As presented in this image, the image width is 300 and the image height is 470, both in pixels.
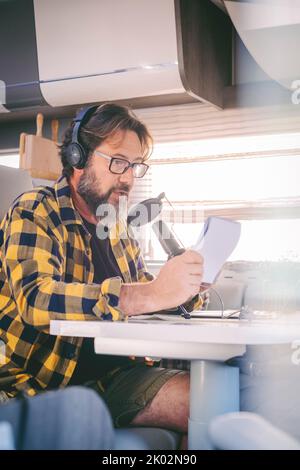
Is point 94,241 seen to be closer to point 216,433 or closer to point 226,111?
point 216,433

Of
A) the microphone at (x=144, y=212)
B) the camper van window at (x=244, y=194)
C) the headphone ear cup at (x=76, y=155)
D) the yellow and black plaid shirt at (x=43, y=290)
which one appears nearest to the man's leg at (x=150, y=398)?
the yellow and black plaid shirt at (x=43, y=290)

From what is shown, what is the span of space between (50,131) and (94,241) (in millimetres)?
2456

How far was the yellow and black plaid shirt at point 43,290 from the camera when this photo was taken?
46.9 inches

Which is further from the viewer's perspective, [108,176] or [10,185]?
[10,185]

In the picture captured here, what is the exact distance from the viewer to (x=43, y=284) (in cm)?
122

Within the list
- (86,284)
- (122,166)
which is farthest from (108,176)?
(86,284)

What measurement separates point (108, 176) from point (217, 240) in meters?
0.59

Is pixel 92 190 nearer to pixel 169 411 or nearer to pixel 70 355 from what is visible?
pixel 70 355

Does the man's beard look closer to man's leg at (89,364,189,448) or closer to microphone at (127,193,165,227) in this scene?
microphone at (127,193,165,227)

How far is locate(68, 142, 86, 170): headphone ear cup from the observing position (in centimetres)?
170

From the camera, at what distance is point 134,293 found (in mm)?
1211

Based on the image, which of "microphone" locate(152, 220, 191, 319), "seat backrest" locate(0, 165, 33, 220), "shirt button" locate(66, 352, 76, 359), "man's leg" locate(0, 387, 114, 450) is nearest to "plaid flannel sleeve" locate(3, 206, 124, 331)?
"shirt button" locate(66, 352, 76, 359)

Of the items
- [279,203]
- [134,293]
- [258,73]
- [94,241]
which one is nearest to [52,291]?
[134,293]

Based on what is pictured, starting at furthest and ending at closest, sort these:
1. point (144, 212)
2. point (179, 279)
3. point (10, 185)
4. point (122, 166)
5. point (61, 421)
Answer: point (10, 185)
point (144, 212)
point (122, 166)
point (179, 279)
point (61, 421)
